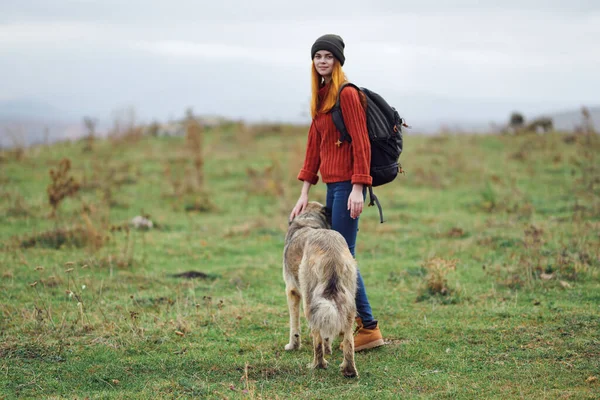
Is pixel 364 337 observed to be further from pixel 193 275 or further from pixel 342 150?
pixel 193 275

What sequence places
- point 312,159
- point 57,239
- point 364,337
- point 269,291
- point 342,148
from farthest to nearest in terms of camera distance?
1. point 57,239
2. point 269,291
3. point 312,159
4. point 364,337
5. point 342,148

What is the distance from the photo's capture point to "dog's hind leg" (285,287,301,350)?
5.54 m

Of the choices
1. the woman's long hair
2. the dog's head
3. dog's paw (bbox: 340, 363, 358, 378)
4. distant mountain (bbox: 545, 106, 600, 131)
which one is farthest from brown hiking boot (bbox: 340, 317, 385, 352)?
distant mountain (bbox: 545, 106, 600, 131)

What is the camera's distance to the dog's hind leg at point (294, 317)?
5539 mm

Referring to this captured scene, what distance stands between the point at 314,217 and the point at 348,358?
54.0 inches

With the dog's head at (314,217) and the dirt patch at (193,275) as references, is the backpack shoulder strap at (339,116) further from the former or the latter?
the dirt patch at (193,275)

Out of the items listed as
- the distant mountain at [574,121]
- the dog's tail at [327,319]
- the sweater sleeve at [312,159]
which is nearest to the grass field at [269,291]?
the dog's tail at [327,319]

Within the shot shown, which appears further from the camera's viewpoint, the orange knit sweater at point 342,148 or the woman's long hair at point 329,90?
the woman's long hair at point 329,90

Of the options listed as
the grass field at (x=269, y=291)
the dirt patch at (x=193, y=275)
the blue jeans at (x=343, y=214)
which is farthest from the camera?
the dirt patch at (x=193, y=275)

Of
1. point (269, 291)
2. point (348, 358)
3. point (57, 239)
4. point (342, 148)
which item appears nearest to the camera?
point (348, 358)

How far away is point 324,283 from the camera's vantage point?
15.3 ft

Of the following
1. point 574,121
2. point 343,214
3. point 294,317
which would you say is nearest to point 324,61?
point 343,214

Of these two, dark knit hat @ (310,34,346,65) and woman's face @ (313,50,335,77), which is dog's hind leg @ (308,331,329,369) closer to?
woman's face @ (313,50,335,77)

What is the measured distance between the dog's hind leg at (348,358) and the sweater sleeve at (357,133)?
4.09 feet
